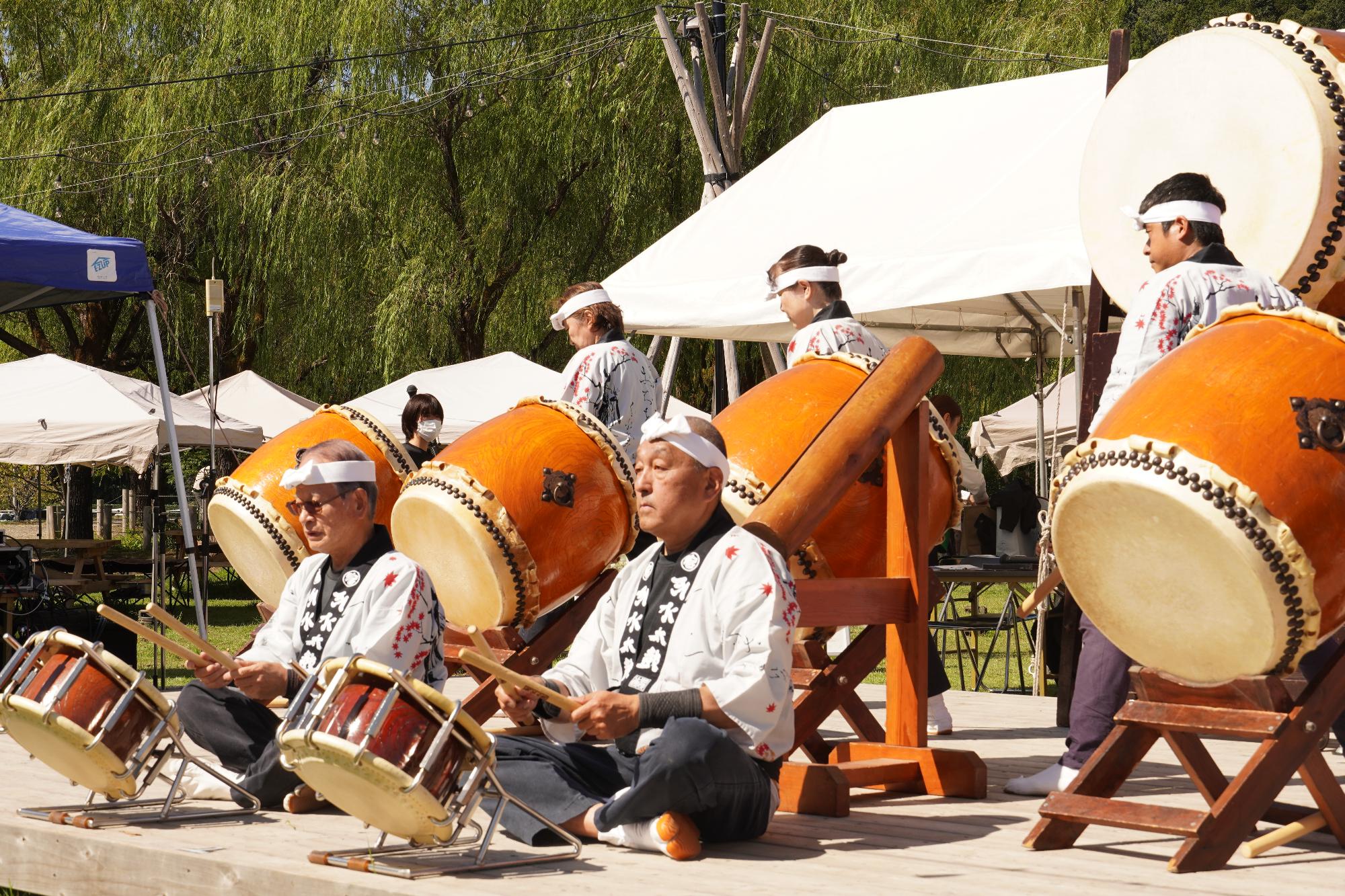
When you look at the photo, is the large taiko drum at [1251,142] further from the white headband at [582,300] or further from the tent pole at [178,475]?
the tent pole at [178,475]

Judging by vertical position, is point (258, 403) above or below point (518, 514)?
below

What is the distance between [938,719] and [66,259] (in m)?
3.89

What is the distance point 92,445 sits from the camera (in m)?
12.4

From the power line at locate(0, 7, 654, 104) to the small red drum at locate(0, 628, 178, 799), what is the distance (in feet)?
38.1

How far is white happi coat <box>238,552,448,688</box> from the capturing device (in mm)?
3568

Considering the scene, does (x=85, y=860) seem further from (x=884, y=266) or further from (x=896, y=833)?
(x=884, y=266)

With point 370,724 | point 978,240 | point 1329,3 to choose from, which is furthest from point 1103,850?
point 1329,3

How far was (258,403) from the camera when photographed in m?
14.4

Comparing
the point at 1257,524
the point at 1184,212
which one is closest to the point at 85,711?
the point at 1257,524

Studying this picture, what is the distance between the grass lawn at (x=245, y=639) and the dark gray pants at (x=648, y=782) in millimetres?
4155

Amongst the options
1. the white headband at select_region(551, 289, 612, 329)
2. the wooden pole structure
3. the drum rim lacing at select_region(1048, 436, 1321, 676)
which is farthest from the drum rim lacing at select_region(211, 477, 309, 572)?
the wooden pole structure

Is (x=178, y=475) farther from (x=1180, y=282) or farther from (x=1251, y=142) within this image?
(x=1180, y=282)

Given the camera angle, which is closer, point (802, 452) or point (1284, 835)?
point (1284, 835)

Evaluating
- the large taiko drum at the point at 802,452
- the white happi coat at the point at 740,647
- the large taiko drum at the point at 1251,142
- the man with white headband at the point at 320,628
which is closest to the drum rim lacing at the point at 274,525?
the man with white headband at the point at 320,628
